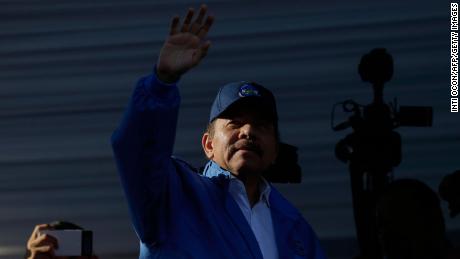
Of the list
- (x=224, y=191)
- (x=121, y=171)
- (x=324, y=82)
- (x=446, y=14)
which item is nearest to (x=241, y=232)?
(x=224, y=191)

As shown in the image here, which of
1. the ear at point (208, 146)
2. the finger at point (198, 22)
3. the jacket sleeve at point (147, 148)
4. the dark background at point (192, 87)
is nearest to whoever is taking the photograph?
the jacket sleeve at point (147, 148)

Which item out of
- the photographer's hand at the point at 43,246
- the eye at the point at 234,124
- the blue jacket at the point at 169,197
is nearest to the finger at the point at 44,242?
the photographer's hand at the point at 43,246

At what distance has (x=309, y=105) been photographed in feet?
12.2

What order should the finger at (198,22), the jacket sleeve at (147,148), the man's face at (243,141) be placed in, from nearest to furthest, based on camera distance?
the jacket sleeve at (147,148) < the finger at (198,22) < the man's face at (243,141)

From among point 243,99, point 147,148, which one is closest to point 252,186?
point 243,99

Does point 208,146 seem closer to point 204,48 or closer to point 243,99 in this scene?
point 243,99

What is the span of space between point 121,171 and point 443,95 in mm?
1556

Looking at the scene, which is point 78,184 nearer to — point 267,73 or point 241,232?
point 267,73

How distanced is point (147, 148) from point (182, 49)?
23cm

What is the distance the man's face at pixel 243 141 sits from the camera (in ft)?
8.73

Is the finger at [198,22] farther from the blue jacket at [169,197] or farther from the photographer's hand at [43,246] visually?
the photographer's hand at [43,246]

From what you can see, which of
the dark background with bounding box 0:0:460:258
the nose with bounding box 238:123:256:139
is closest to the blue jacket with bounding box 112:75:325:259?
the nose with bounding box 238:123:256:139

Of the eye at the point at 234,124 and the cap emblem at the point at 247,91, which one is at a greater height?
the cap emblem at the point at 247,91

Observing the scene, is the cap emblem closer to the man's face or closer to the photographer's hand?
the man's face
